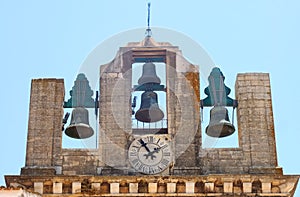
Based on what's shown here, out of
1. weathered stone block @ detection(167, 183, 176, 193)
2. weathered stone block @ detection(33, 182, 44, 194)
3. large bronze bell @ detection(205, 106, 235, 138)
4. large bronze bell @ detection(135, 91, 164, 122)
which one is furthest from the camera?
large bronze bell @ detection(135, 91, 164, 122)

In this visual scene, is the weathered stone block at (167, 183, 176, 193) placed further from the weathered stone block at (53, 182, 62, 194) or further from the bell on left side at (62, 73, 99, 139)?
the bell on left side at (62, 73, 99, 139)

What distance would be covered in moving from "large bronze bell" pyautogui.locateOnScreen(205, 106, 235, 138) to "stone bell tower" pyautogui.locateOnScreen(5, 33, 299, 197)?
23 centimetres

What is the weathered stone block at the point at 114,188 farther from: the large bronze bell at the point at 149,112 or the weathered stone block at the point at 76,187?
the large bronze bell at the point at 149,112

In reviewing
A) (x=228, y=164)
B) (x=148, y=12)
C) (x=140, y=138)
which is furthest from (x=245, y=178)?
(x=148, y=12)

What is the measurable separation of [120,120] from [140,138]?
57 centimetres

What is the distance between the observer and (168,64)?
1984 centimetres

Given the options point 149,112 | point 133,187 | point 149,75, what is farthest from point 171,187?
point 149,75

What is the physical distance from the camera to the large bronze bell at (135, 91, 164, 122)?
19.7m

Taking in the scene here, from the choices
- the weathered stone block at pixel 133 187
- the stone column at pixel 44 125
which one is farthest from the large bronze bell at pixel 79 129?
the weathered stone block at pixel 133 187

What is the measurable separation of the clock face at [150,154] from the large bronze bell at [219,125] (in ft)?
3.17

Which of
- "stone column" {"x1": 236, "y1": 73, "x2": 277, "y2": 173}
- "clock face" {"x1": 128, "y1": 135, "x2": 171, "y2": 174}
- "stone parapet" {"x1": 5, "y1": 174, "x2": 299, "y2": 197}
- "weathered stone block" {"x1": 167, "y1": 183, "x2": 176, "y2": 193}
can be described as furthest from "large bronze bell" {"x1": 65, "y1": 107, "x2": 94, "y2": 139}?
"stone column" {"x1": 236, "y1": 73, "x2": 277, "y2": 173}

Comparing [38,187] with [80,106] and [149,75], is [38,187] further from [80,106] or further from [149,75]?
[149,75]

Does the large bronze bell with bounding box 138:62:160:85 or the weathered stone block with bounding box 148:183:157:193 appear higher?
the large bronze bell with bounding box 138:62:160:85

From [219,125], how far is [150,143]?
55.3 inches
